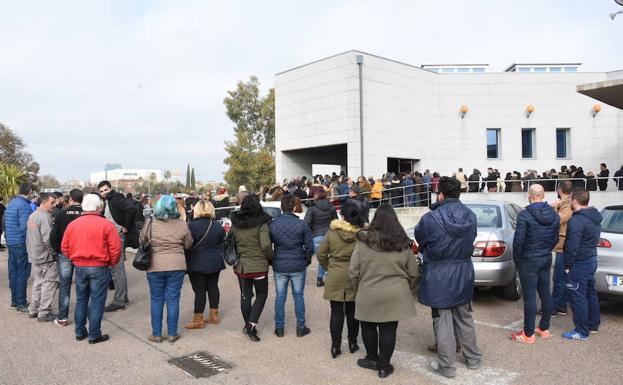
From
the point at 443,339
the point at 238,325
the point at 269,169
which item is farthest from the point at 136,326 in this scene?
the point at 269,169

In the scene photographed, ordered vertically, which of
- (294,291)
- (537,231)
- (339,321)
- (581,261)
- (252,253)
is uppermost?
(537,231)

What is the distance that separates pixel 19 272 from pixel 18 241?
50 centimetres

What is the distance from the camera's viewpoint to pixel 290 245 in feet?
18.6

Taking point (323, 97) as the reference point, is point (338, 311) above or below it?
below

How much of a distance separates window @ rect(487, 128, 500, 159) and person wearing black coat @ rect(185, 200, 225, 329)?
21854mm

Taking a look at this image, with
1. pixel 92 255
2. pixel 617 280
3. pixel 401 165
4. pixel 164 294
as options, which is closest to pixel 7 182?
pixel 92 255

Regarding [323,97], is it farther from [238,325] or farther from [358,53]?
[238,325]

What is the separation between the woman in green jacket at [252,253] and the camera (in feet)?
18.7

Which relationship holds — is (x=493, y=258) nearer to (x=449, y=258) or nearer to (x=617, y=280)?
(x=617, y=280)

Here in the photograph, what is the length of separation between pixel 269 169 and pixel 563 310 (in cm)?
3151

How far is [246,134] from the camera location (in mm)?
38844

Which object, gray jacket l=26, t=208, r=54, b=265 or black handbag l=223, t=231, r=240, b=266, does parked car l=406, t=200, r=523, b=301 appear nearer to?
black handbag l=223, t=231, r=240, b=266

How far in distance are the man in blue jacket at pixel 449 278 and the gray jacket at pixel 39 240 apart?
5.40m

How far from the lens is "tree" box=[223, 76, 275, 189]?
3669cm
